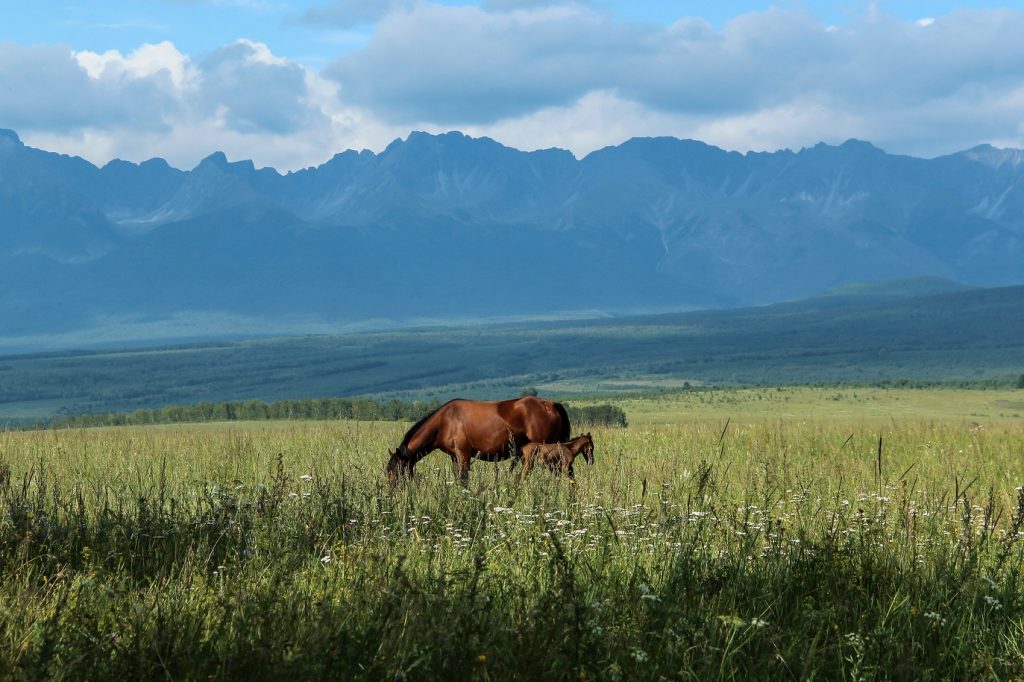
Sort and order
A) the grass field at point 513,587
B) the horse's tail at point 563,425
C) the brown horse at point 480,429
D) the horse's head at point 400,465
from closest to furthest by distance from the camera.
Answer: the grass field at point 513,587 < the horse's head at point 400,465 < the brown horse at point 480,429 < the horse's tail at point 563,425

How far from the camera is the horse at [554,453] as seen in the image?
13.9m

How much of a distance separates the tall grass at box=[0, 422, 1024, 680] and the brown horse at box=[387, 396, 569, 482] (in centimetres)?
300

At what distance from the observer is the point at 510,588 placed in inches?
265

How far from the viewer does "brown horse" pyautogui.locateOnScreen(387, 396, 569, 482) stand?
14.6 meters

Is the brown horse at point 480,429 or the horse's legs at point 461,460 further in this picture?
the brown horse at point 480,429

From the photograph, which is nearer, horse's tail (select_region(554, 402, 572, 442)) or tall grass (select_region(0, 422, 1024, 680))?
tall grass (select_region(0, 422, 1024, 680))

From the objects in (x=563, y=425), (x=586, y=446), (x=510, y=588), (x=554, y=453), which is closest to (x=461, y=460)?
(x=554, y=453)

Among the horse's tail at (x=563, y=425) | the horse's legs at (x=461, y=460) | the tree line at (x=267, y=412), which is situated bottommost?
the tree line at (x=267, y=412)

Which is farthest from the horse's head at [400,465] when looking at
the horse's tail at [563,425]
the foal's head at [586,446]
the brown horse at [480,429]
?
the foal's head at [586,446]

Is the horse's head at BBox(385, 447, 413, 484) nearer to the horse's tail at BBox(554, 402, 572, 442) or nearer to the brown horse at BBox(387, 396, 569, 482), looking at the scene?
the brown horse at BBox(387, 396, 569, 482)

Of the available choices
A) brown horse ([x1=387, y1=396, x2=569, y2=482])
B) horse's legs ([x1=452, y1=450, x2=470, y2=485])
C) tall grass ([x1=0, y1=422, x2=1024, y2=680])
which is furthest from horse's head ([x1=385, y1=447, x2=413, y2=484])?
tall grass ([x1=0, y1=422, x2=1024, y2=680])

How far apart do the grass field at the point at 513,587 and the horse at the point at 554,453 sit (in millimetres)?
1837

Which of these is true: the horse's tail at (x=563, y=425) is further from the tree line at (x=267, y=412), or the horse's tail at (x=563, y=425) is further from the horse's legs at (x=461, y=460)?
the tree line at (x=267, y=412)

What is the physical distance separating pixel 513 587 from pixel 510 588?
0.08 m
